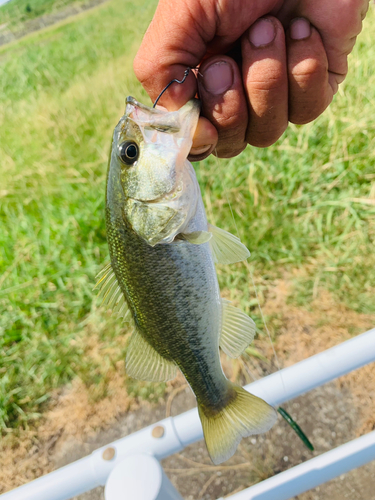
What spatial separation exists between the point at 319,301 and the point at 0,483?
2791 millimetres

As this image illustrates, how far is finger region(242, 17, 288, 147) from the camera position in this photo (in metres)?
1.21

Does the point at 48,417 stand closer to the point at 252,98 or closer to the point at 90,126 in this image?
the point at 252,98

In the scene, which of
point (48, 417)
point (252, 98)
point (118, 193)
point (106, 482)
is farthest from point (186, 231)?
point (48, 417)

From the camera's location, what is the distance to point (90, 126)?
5328 mm

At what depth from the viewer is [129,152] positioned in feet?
4.22

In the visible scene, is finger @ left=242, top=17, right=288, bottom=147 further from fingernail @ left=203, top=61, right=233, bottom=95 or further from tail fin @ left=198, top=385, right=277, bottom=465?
tail fin @ left=198, top=385, right=277, bottom=465

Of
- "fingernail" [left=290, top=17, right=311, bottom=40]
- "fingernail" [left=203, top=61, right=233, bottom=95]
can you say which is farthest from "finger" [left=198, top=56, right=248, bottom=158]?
"fingernail" [left=290, top=17, right=311, bottom=40]

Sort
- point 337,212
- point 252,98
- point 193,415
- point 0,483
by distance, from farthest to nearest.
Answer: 1. point 337,212
2. point 0,483
3. point 193,415
4. point 252,98

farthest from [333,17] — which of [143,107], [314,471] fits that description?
[314,471]

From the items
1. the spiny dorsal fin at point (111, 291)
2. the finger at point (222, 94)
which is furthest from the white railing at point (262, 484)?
the finger at point (222, 94)

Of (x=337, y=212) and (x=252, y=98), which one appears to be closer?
(x=252, y=98)

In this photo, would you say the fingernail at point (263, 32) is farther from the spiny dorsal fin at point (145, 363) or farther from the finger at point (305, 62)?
the spiny dorsal fin at point (145, 363)

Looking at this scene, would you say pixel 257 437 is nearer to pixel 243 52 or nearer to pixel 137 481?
pixel 137 481

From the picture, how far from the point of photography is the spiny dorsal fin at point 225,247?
1.34 m
